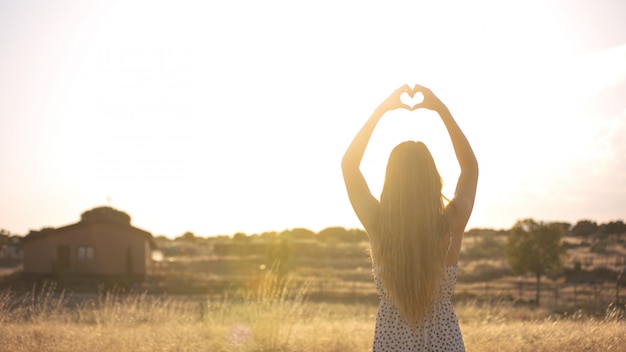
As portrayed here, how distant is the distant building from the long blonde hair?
40414 mm

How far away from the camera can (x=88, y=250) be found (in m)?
42.2

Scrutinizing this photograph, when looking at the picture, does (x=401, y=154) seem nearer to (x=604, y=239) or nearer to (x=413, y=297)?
(x=413, y=297)

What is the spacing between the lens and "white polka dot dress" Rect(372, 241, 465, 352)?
10.9 feet

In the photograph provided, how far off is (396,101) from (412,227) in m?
0.74

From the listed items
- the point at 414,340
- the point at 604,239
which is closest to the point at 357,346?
the point at 414,340

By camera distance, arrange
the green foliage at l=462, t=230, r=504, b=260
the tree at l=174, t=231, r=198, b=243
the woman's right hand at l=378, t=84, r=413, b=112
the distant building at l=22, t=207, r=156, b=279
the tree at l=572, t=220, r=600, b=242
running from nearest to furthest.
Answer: the woman's right hand at l=378, t=84, r=413, b=112, the distant building at l=22, t=207, r=156, b=279, the green foliage at l=462, t=230, r=504, b=260, the tree at l=572, t=220, r=600, b=242, the tree at l=174, t=231, r=198, b=243

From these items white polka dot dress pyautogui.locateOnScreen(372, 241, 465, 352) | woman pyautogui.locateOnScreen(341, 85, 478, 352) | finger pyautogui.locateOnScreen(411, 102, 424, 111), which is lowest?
white polka dot dress pyautogui.locateOnScreen(372, 241, 465, 352)

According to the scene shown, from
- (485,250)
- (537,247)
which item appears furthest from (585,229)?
(537,247)

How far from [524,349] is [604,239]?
271 ft

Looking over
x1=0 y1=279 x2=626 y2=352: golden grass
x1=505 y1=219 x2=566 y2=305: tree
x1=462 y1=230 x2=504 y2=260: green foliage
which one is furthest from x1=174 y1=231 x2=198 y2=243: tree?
x1=0 y1=279 x2=626 y2=352: golden grass

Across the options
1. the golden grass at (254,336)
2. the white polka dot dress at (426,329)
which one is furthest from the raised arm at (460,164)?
the golden grass at (254,336)

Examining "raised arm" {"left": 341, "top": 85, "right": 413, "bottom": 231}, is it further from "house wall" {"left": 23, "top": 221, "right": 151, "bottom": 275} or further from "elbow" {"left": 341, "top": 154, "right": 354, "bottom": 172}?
"house wall" {"left": 23, "top": 221, "right": 151, "bottom": 275}

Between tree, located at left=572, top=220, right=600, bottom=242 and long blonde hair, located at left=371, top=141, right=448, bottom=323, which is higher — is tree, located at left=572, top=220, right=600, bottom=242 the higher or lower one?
the higher one

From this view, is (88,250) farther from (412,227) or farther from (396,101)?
(412,227)
